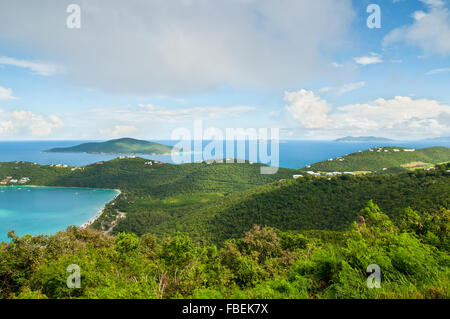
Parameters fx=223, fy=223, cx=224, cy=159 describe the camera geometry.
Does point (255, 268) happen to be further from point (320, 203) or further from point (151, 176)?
point (151, 176)

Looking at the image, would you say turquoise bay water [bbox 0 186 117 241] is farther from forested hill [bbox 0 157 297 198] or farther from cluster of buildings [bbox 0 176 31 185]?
forested hill [bbox 0 157 297 198]

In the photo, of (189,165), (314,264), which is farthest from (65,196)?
(314,264)

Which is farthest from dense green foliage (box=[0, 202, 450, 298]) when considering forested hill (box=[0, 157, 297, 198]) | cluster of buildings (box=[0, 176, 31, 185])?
cluster of buildings (box=[0, 176, 31, 185])

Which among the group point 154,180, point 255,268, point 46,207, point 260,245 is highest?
point 255,268

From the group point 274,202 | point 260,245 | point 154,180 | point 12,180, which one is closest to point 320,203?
point 274,202

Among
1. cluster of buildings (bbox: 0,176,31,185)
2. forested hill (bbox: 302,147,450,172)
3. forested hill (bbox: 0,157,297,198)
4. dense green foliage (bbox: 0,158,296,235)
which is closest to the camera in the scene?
dense green foliage (bbox: 0,158,296,235)
